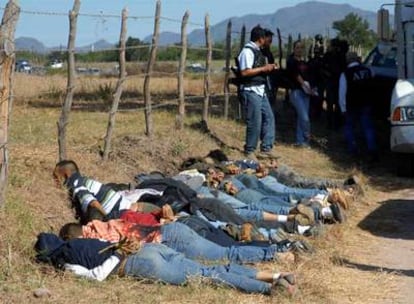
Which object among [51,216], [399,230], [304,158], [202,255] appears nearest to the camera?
[202,255]

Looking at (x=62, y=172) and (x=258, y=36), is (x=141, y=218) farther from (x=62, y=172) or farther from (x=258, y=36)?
(x=258, y=36)

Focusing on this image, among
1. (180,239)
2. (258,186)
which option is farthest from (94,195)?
(258,186)

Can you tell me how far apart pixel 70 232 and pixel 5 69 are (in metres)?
1.43

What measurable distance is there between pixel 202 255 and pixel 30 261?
4.50 ft

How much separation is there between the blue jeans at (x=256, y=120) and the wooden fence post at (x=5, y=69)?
5.22 m

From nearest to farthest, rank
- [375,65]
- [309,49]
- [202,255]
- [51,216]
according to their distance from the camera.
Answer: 1. [202,255]
2. [51,216]
3. [375,65]
4. [309,49]

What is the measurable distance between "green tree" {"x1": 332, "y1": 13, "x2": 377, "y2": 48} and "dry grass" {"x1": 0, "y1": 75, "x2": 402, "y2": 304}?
3531 centimetres

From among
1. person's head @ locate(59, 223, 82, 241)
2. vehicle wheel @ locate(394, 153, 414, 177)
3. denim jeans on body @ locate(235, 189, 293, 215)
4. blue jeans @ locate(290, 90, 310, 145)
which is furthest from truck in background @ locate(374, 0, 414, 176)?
person's head @ locate(59, 223, 82, 241)

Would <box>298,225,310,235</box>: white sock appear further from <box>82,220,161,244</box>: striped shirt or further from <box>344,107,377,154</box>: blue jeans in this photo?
<box>344,107,377,154</box>: blue jeans

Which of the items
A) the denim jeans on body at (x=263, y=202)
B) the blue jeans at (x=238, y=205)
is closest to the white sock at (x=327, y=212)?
the denim jeans on body at (x=263, y=202)

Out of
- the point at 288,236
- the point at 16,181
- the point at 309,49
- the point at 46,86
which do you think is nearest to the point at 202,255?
the point at 288,236

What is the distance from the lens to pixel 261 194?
903 cm

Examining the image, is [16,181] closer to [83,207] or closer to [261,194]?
[83,207]

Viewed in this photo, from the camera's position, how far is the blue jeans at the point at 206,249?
266 inches
